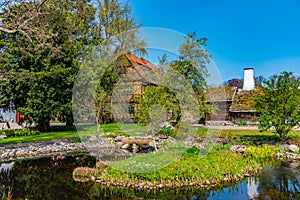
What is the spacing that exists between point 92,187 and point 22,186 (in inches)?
82.5

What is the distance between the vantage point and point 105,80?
18.4 metres

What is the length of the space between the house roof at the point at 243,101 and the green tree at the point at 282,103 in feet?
35.4

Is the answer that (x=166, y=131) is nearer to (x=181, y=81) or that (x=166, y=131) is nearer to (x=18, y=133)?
(x=181, y=81)

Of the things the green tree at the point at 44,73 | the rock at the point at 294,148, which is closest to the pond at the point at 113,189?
the rock at the point at 294,148

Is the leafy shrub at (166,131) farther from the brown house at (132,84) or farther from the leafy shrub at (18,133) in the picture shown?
the leafy shrub at (18,133)

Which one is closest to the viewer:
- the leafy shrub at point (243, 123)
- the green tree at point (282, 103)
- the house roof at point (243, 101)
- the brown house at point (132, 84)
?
the green tree at point (282, 103)

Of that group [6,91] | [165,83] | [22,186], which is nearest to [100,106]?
[165,83]

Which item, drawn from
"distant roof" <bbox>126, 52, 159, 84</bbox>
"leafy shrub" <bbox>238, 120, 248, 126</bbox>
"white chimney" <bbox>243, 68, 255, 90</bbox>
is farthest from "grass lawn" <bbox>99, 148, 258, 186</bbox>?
"white chimney" <bbox>243, 68, 255, 90</bbox>

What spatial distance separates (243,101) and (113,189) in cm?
2008

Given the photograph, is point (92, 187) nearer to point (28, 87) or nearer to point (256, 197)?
point (256, 197)

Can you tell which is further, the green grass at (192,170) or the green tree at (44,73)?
the green tree at (44,73)

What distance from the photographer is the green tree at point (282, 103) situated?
12789 millimetres

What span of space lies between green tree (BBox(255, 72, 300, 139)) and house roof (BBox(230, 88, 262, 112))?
10.8m

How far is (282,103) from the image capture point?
Result: 42.3ft
